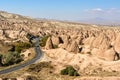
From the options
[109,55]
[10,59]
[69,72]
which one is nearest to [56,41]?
[10,59]

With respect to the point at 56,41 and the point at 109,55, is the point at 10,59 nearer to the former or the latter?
the point at 56,41

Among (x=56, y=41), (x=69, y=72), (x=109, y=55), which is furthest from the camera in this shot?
(x=56, y=41)

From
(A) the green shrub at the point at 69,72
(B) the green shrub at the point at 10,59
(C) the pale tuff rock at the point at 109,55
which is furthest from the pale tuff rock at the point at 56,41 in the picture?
(A) the green shrub at the point at 69,72

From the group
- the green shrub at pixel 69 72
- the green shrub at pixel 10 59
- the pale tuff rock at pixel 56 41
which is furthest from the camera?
the pale tuff rock at pixel 56 41

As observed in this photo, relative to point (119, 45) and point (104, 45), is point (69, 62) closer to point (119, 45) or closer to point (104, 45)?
point (104, 45)

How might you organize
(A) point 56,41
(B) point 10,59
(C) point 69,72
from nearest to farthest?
(C) point 69,72 → (B) point 10,59 → (A) point 56,41

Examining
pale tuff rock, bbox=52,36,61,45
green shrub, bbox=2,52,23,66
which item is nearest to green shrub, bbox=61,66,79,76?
green shrub, bbox=2,52,23,66

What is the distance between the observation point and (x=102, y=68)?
69.2m

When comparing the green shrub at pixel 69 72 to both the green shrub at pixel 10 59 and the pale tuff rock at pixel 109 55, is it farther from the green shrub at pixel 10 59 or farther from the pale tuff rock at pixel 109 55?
the green shrub at pixel 10 59

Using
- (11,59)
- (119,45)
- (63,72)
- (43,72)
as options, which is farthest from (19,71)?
(119,45)

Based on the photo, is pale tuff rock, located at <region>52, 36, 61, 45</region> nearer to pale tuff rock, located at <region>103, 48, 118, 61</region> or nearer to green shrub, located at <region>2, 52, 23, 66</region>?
green shrub, located at <region>2, 52, 23, 66</region>

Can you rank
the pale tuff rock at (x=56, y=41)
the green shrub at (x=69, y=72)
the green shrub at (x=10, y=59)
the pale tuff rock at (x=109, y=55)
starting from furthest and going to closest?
the pale tuff rock at (x=56, y=41)
the green shrub at (x=10, y=59)
the pale tuff rock at (x=109, y=55)
the green shrub at (x=69, y=72)

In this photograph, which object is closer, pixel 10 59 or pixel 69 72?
pixel 69 72

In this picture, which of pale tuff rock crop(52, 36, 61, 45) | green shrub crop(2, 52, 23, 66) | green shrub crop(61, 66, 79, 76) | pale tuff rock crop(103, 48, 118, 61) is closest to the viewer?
green shrub crop(61, 66, 79, 76)
